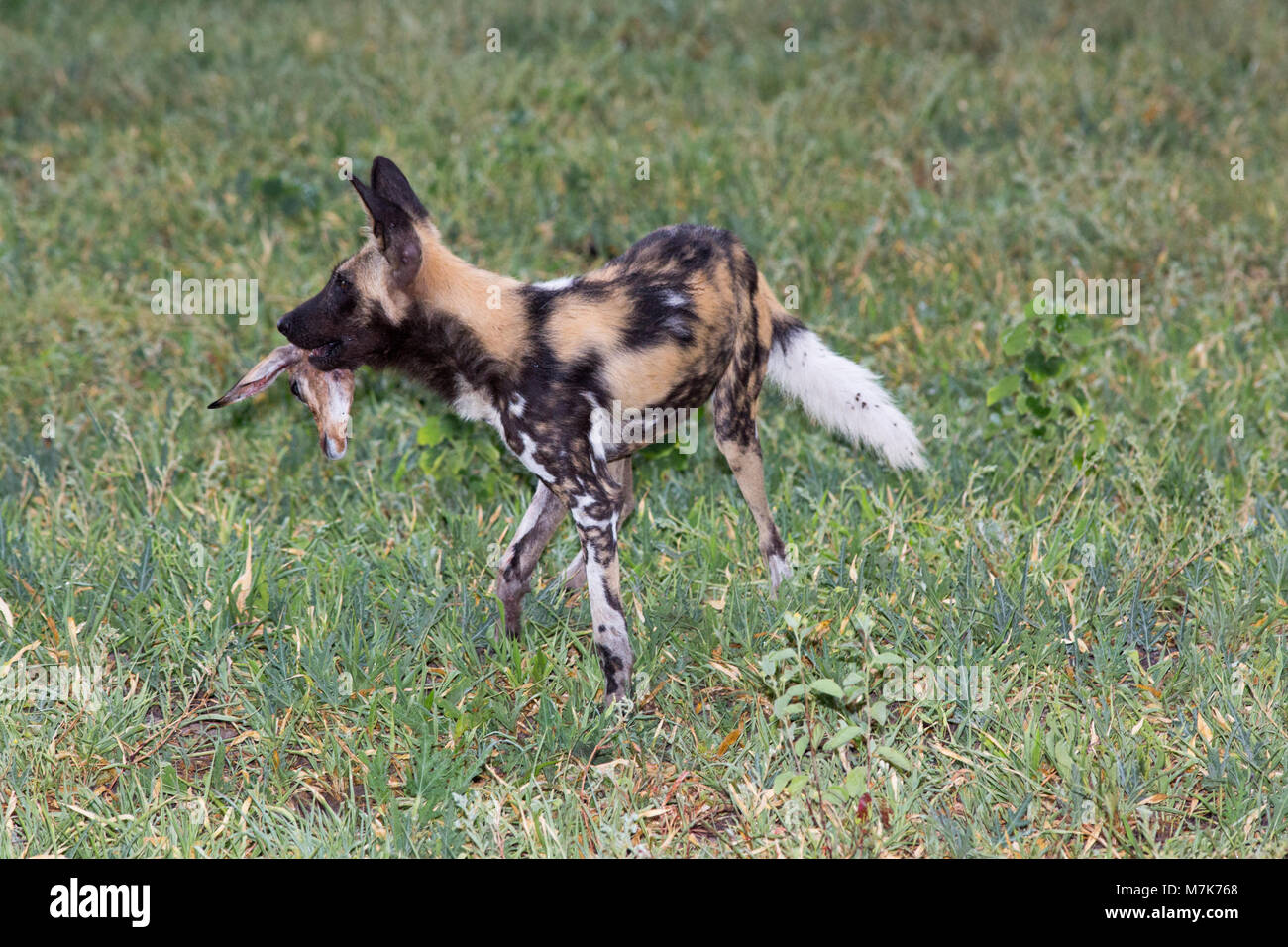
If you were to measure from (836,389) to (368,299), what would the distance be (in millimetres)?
1858

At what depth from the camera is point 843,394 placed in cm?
518

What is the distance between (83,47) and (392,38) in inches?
100

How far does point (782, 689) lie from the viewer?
14.5ft

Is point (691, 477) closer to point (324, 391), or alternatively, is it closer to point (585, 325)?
point (585, 325)

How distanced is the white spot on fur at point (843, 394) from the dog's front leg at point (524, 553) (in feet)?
3.48

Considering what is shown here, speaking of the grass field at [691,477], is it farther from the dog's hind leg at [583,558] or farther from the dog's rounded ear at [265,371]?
the dog's rounded ear at [265,371]

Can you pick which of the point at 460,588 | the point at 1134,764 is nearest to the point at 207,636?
the point at 460,588

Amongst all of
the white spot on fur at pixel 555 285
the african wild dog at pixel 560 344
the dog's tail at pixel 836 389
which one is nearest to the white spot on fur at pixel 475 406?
the african wild dog at pixel 560 344

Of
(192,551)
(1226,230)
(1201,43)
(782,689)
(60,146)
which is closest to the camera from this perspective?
(782,689)

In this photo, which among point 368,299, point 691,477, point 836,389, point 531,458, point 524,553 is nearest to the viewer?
point 368,299

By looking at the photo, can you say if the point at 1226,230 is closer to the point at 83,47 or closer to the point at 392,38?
the point at 392,38

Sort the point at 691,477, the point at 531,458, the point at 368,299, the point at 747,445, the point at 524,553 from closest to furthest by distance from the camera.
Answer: the point at 368,299, the point at 531,458, the point at 524,553, the point at 747,445, the point at 691,477

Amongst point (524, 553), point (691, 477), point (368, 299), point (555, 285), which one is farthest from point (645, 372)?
point (691, 477)

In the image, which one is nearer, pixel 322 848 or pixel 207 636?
pixel 322 848
